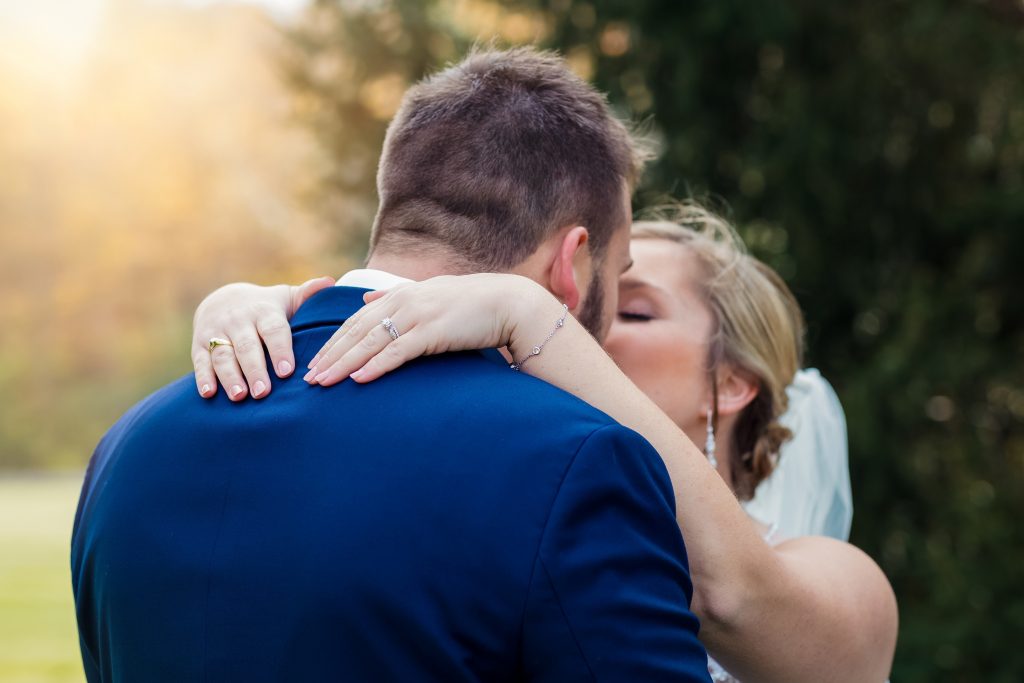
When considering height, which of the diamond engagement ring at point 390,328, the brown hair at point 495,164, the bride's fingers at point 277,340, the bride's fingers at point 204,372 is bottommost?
the bride's fingers at point 204,372

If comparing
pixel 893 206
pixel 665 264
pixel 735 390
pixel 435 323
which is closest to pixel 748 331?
pixel 735 390

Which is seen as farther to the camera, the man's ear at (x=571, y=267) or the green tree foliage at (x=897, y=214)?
the green tree foliage at (x=897, y=214)

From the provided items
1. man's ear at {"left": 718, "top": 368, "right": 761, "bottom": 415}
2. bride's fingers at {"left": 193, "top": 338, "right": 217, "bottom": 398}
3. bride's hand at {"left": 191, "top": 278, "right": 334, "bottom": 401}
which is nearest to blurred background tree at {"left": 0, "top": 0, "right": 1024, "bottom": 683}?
man's ear at {"left": 718, "top": 368, "right": 761, "bottom": 415}

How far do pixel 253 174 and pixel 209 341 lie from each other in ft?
112

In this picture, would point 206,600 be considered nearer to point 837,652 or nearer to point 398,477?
point 398,477

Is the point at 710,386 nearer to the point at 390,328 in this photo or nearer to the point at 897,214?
the point at 390,328

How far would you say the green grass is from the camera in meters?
11.0

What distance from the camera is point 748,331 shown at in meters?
3.20

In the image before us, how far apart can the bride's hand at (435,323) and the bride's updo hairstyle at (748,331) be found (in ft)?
4.37

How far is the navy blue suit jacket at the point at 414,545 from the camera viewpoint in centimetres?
158

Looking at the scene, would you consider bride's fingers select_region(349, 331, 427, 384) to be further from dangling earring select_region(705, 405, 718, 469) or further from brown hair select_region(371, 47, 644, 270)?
dangling earring select_region(705, 405, 718, 469)

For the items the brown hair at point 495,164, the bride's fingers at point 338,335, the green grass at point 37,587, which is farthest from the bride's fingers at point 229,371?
the green grass at point 37,587

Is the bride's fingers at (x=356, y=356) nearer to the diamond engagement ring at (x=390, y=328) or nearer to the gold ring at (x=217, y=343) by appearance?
the diamond engagement ring at (x=390, y=328)

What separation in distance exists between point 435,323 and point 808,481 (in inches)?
90.7
